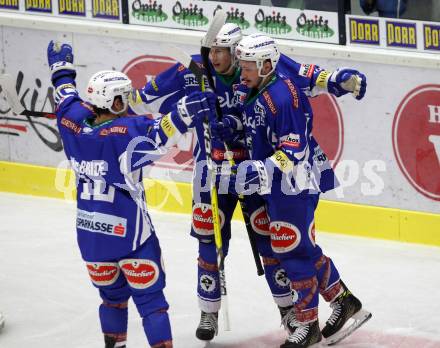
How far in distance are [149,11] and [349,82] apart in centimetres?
287

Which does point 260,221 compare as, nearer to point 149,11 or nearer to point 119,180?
point 119,180

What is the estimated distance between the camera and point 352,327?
6.01 metres

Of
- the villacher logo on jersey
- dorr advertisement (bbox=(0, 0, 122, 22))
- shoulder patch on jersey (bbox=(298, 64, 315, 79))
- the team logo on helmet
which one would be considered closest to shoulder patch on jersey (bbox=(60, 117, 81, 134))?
the team logo on helmet

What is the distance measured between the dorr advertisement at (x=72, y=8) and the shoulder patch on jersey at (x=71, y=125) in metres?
3.11

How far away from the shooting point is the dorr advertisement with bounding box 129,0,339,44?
7.69 metres

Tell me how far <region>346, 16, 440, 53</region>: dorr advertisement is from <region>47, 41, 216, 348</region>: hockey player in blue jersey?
2.54m

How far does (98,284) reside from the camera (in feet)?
17.9

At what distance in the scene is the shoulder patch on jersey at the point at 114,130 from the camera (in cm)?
517

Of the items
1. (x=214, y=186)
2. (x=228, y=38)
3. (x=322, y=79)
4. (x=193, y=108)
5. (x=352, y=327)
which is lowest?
(x=352, y=327)

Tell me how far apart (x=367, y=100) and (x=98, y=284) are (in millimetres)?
2755

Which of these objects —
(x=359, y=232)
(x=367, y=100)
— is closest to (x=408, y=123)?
(x=367, y=100)

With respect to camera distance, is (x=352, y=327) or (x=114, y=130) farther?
(x=352, y=327)

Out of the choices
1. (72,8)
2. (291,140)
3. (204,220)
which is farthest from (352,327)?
(72,8)

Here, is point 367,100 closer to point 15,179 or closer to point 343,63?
point 343,63
